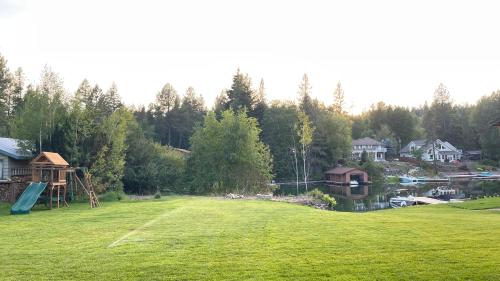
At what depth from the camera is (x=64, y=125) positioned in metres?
28.1

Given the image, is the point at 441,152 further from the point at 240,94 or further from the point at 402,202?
the point at 402,202

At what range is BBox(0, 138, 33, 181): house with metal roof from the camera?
→ 89.6ft

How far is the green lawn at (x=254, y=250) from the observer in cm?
725

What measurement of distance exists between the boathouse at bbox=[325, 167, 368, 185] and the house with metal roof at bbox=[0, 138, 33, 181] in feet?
142

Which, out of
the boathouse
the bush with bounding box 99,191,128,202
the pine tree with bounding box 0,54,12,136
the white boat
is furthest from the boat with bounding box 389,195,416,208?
the pine tree with bounding box 0,54,12,136

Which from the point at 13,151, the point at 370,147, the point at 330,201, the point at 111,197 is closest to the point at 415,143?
the point at 370,147

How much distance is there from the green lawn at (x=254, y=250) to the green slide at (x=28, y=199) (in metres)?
5.83

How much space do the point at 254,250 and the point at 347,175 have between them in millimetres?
53563

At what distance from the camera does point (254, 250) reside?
29.8ft

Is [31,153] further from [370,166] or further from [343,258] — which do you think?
[370,166]

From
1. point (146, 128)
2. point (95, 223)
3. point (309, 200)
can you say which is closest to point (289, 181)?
point (146, 128)

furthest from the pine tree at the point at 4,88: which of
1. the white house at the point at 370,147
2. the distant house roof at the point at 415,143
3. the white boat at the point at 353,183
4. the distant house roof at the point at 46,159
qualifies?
the distant house roof at the point at 415,143

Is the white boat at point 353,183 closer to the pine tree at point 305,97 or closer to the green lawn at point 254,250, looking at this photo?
the pine tree at point 305,97

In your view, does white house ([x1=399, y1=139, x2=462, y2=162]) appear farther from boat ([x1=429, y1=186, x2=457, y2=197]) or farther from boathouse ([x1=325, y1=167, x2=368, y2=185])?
boat ([x1=429, y1=186, x2=457, y2=197])
